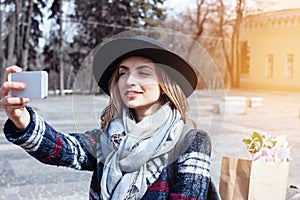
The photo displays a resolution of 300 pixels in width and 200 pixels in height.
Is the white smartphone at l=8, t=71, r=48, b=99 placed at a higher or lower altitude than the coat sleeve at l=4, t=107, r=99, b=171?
higher

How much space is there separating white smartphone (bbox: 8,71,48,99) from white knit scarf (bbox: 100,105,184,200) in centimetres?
12

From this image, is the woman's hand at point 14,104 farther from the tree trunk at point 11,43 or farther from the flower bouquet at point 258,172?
the tree trunk at point 11,43

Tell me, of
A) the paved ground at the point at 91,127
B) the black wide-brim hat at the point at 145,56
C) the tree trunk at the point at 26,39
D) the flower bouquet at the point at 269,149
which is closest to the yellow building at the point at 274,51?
the paved ground at the point at 91,127

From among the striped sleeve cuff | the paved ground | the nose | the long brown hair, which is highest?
the nose

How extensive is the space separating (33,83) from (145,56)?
145 mm

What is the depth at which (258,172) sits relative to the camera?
66cm

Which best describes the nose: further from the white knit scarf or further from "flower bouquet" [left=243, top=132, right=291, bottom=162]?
"flower bouquet" [left=243, top=132, right=291, bottom=162]

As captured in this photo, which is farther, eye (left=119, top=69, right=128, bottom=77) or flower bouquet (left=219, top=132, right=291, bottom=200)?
flower bouquet (left=219, top=132, right=291, bottom=200)

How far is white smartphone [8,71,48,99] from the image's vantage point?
1.39 ft

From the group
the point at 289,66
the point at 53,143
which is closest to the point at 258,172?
the point at 53,143

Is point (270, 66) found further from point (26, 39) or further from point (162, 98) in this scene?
point (26, 39)

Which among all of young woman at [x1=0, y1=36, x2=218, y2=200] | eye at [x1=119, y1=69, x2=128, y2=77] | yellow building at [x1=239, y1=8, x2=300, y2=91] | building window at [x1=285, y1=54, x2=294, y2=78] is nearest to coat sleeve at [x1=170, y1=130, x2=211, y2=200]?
young woman at [x1=0, y1=36, x2=218, y2=200]

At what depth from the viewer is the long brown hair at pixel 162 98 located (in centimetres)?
52

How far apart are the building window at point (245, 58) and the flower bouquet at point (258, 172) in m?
2.52
